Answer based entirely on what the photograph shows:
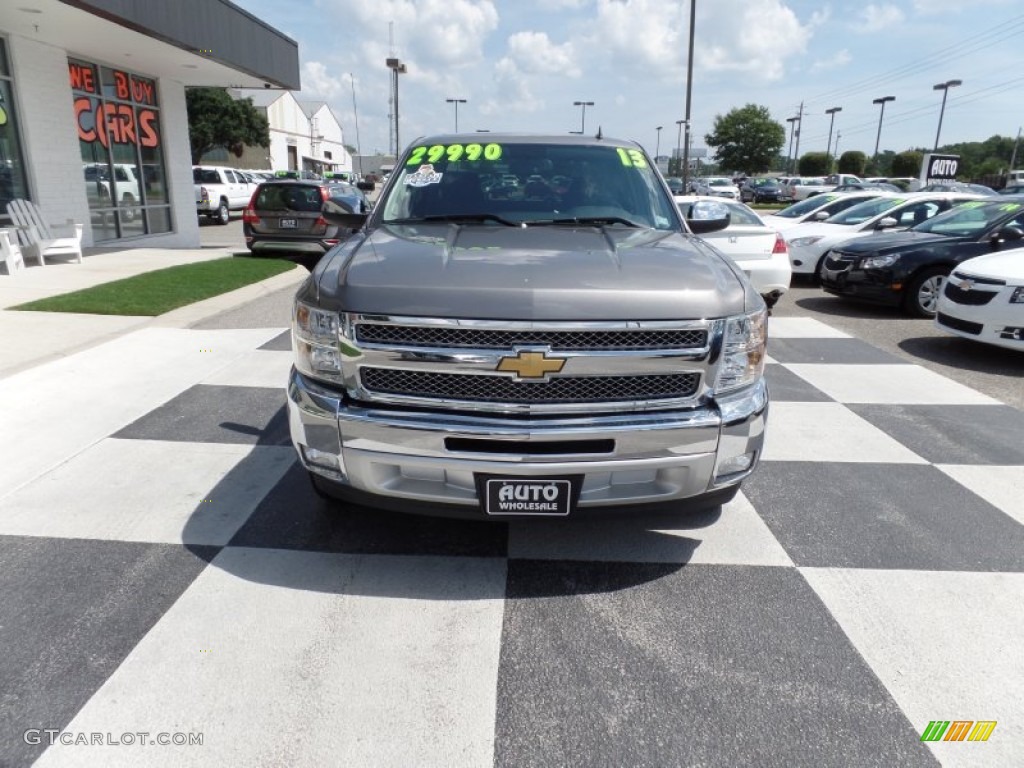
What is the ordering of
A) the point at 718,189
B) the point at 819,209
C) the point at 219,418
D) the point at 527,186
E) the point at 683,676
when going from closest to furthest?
the point at 683,676 < the point at 527,186 < the point at 219,418 < the point at 819,209 < the point at 718,189

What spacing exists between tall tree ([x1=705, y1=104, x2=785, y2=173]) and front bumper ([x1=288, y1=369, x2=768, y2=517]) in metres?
68.9

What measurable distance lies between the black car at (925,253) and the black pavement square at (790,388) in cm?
360

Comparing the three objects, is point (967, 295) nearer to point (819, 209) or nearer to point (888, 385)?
point (888, 385)

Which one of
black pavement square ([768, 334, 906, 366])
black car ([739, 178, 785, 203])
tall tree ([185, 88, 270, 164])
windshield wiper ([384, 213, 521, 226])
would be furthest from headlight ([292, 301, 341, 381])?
tall tree ([185, 88, 270, 164])

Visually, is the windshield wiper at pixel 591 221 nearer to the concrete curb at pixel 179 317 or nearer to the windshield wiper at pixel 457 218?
the windshield wiper at pixel 457 218

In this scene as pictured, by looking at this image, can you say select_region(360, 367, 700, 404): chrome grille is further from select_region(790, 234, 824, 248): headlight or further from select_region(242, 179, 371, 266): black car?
select_region(242, 179, 371, 266): black car

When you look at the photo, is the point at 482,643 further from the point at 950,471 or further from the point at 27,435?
the point at 27,435

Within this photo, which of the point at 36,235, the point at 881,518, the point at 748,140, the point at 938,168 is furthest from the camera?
the point at 748,140

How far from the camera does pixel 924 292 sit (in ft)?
29.8

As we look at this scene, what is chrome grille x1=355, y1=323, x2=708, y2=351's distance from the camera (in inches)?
105

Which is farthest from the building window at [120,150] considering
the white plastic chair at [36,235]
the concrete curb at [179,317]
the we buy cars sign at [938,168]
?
the we buy cars sign at [938,168]

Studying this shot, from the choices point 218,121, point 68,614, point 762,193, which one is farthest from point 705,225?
point 218,121

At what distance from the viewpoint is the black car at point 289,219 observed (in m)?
13.4

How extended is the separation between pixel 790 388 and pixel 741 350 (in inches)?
139
